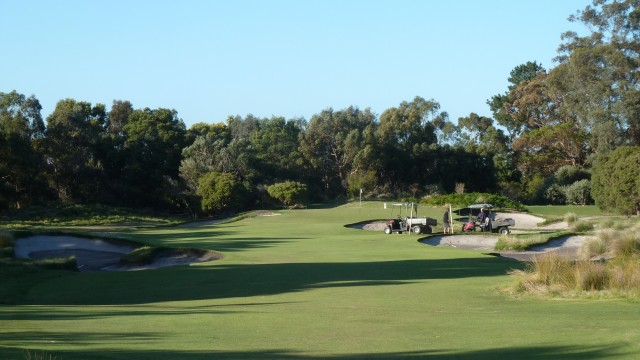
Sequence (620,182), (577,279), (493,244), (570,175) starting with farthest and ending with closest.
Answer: (570,175) → (620,182) → (493,244) → (577,279)

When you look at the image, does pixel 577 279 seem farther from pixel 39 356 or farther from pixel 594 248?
pixel 39 356

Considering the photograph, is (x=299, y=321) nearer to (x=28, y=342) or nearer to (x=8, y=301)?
(x=28, y=342)

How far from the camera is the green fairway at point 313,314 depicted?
10.8 meters

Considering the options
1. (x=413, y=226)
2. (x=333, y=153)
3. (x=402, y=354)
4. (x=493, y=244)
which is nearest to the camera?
(x=402, y=354)

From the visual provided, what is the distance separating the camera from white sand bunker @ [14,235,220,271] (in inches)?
1315

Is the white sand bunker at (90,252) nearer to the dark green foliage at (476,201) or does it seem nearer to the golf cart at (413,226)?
the golf cart at (413,226)

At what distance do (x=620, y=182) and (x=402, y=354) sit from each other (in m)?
50.9

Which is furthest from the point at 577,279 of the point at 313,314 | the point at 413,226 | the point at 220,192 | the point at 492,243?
the point at 220,192

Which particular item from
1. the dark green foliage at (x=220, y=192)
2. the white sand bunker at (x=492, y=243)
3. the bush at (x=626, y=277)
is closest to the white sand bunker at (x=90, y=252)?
the white sand bunker at (x=492, y=243)

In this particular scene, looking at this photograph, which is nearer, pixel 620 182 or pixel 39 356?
pixel 39 356

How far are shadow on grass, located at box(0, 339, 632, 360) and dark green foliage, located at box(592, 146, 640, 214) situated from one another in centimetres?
4920

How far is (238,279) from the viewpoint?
23.7 m

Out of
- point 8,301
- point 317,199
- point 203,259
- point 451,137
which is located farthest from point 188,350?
point 451,137

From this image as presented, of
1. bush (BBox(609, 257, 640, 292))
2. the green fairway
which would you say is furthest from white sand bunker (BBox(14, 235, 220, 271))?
bush (BBox(609, 257, 640, 292))
